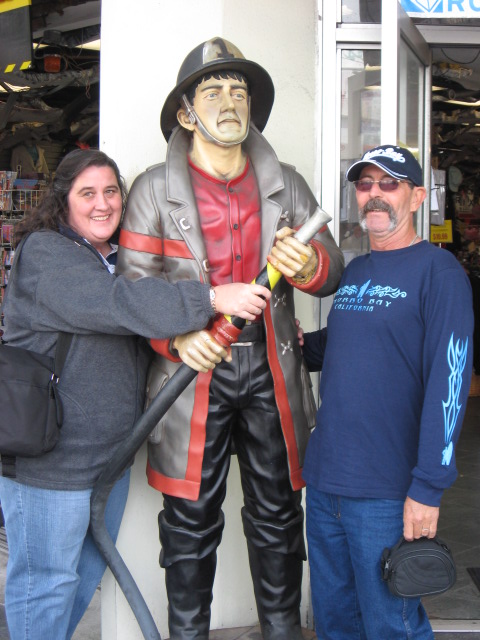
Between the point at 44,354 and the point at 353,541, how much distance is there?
1028mm

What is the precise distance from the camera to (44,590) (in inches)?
93.2

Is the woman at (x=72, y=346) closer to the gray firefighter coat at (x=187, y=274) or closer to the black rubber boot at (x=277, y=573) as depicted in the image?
the gray firefighter coat at (x=187, y=274)

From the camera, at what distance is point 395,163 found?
88.9 inches

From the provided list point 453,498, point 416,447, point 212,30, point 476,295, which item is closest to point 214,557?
point 416,447

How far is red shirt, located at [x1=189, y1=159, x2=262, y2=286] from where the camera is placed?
2.57 m

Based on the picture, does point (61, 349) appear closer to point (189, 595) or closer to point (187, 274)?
point (187, 274)

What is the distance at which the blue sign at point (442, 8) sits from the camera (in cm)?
309

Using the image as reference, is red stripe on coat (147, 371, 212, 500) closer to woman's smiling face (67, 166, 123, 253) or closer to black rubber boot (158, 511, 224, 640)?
black rubber boot (158, 511, 224, 640)

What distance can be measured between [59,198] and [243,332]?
0.71 meters

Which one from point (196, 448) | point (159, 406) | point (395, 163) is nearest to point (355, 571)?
point (196, 448)

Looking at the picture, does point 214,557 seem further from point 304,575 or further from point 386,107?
point 386,107

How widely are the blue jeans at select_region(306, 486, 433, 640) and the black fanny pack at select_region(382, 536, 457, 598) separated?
0.08 meters

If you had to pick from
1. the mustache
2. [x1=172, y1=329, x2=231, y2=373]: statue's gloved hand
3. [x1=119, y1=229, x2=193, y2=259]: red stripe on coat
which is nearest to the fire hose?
[x1=172, y1=329, x2=231, y2=373]: statue's gloved hand

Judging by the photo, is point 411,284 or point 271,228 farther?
Result: point 271,228
